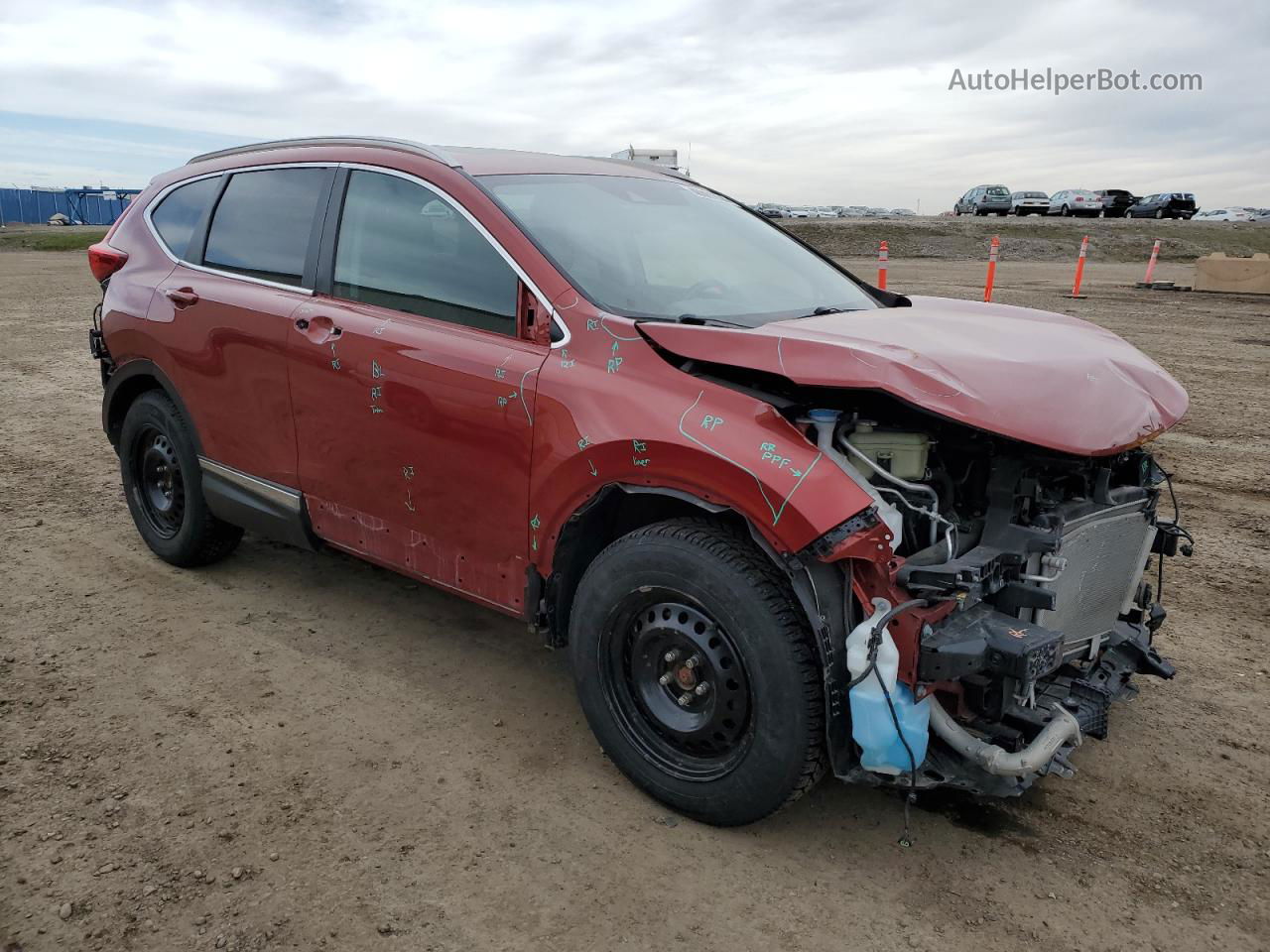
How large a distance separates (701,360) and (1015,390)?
2.82 feet

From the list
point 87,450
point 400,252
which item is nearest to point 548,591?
point 400,252

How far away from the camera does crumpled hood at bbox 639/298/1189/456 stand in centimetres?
254

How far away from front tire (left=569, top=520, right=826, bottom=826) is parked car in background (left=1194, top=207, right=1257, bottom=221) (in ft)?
205

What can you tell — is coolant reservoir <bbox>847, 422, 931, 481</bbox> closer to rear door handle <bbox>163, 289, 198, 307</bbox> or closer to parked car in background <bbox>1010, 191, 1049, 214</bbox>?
rear door handle <bbox>163, 289, 198, 307</bbox>

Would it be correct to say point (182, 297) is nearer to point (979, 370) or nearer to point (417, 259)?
point (417, 259)

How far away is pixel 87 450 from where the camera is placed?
706 cm

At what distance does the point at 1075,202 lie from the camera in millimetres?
46531

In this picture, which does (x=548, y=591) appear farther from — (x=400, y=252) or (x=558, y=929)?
(x=400, y=252)

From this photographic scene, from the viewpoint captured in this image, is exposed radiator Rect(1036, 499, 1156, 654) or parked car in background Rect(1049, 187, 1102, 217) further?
parked car in background Rect(1049, 187, 1102, 217)

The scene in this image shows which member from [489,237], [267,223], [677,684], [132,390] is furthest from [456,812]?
[132,390]

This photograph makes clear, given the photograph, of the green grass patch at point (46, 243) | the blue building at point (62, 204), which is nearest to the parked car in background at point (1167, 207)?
the green grass patch at point (46, 243)

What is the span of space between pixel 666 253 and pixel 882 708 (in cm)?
188

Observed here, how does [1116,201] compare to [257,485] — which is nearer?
[257,485]

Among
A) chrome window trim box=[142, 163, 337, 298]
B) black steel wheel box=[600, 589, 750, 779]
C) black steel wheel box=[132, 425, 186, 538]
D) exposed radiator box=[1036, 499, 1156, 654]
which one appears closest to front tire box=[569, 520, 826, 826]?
black steel wheel box=[600, 589, 750, 779]
